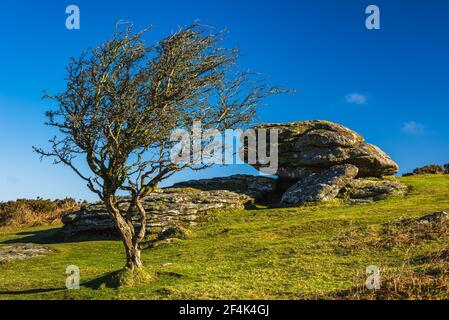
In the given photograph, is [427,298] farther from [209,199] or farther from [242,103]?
[209,199]

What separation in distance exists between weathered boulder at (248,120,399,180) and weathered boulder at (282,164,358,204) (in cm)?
173

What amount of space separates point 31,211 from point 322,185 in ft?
104

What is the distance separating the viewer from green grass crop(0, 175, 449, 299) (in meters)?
16.5

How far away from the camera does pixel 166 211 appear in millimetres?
34906

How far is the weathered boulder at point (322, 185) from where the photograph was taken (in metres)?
37.5

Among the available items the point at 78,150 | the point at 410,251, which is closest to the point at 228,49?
the point at 78,150

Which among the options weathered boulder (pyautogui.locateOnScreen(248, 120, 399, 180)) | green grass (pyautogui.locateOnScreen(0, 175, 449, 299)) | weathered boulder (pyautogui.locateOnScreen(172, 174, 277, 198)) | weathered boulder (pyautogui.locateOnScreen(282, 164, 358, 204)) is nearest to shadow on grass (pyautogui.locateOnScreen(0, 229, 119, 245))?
green grass (pyautogui.locateOnScreen(0, 175, 449, 299))

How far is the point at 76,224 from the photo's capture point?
36562 millimetres

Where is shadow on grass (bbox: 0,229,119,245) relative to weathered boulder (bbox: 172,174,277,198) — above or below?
below

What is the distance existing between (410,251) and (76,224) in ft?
80.6

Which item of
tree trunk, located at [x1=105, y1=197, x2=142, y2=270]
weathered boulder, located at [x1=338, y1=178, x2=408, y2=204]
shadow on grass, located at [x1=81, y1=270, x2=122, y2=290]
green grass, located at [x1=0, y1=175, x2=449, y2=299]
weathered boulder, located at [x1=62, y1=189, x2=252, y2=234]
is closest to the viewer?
green grass, located at [x1=0, y1=175, x2=449, y2=299]

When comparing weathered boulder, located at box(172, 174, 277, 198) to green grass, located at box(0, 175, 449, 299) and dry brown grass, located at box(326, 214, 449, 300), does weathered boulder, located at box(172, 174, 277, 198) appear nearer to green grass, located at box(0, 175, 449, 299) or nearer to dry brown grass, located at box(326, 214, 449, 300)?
green grass, located at box(0, 175, 449, 299)

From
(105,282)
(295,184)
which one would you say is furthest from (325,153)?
(105,282)

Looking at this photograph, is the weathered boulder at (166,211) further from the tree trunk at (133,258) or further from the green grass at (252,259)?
the tree trunk at (133,258)
